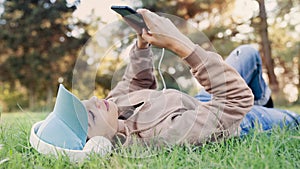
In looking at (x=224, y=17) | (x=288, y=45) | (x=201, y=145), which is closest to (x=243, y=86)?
(x=201, y=145)

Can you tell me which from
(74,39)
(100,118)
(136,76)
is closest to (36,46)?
(74,39)

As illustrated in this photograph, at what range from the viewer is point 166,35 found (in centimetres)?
126

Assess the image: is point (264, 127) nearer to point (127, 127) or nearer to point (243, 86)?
point (243, 86)

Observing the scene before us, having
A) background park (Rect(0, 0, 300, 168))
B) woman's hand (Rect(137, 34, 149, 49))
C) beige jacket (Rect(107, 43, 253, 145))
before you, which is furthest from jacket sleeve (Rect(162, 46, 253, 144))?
background park (Rect(0, 0, 300, 168))

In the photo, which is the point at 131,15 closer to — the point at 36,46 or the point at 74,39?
the point at 74,39

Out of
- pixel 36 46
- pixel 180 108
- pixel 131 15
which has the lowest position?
pixel 36 46

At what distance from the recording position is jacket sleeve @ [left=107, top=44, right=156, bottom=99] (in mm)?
1620

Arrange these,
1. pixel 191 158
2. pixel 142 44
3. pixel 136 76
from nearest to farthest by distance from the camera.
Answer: pixel 191 158 → pixel 142 44 → pixel 136 76

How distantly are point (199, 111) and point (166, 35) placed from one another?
11.2 inches

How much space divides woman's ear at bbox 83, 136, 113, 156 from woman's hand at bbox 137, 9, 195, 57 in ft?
1.13

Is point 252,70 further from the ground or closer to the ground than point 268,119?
further from the ground

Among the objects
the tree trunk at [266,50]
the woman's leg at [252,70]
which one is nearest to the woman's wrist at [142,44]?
the woman's leg at [252,70]

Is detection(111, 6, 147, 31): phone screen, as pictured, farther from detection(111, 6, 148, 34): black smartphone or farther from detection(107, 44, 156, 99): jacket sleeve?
detection(107, 44, 156, 99): jacket sleeve

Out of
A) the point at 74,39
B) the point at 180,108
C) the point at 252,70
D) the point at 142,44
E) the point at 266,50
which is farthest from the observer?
the point at 74,39
